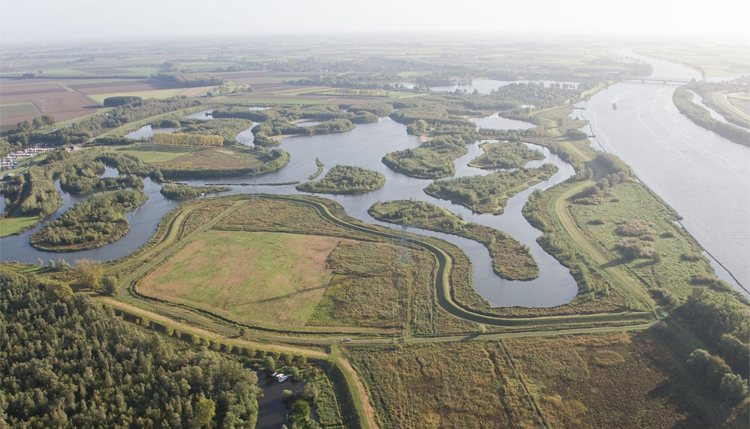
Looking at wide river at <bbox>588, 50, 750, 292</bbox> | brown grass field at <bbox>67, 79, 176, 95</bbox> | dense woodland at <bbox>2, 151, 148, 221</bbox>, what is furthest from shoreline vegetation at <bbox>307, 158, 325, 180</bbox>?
brown grass field at <bbox>67, 79, 176, 95</bbox>

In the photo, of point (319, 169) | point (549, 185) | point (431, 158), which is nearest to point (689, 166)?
point (549, 185)

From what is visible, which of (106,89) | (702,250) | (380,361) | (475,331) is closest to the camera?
(380,361)

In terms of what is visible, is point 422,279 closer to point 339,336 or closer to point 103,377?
point 339,336

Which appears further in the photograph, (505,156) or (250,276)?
(505,156)

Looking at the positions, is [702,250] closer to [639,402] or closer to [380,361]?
[639,402]

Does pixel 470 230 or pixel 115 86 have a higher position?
pixel 115 86

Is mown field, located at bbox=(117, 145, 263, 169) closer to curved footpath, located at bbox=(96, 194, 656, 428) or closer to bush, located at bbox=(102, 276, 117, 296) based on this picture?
curved footpath, located at bbox=(96, 194, 656, 428)

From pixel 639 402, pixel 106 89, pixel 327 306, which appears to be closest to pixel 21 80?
pixel 106 89
